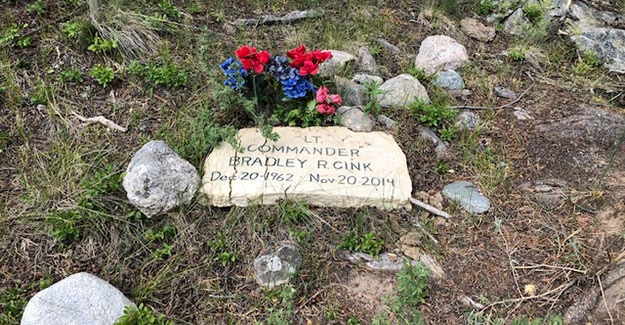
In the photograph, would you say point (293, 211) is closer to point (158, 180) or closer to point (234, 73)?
point (158, 180)

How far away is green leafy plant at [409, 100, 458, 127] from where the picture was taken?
357 cm

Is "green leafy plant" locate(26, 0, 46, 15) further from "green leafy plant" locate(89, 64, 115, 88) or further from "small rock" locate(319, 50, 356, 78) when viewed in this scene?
"small rock" locate(319, 50, 356, 78)

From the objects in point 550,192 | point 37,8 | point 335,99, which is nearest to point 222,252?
point 335,99

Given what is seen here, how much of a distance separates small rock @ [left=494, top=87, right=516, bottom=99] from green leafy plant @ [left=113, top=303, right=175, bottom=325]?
9.89 ft

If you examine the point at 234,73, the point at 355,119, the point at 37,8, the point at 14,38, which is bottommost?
the point at 355,119

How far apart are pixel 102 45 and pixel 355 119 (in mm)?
1880

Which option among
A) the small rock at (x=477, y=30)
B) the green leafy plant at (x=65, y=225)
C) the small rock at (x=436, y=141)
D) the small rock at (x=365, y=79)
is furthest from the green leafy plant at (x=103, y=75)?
the small rock at (x=477, y=30)

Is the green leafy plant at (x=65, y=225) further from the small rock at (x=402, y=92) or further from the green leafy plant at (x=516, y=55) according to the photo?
the green leafy plant at (x=516, y=55)

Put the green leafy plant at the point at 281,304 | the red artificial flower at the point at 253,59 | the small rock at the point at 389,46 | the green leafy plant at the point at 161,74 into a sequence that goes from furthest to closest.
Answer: the small rock at the point at 389,46 < the green leafy plant at the point at 161,74 < the red artificial flower at the point at 253,59 < the green leafy plant at the point at 281,304

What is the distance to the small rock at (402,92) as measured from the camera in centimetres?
376

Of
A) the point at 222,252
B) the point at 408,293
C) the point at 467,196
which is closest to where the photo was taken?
the point at 408,293

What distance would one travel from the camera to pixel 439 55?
4.31 m

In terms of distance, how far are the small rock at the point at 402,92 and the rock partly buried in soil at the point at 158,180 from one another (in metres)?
1.56

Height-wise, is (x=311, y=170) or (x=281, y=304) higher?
(x=311, y=170)
